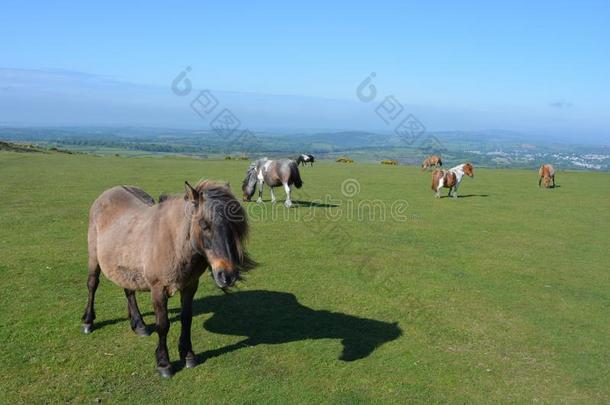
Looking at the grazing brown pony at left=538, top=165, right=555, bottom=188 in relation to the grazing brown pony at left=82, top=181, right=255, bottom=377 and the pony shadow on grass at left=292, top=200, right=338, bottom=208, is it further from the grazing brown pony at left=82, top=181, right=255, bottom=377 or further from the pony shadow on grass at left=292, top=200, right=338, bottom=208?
the grazing brown pony at left=82, top=181, right=255, bottom=377

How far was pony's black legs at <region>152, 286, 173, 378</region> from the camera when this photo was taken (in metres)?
5.82

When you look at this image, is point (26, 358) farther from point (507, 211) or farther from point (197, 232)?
point (507, 211)

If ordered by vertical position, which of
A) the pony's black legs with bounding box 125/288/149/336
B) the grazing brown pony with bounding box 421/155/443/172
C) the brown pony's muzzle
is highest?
the brown pony's muzzle

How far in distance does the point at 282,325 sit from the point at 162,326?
7.70ft

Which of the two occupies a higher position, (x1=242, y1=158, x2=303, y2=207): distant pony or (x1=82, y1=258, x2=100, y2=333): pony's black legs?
(x1=242, y1=158, x2=303, y2=207): distant pony

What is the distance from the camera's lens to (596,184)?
3409 centimetres

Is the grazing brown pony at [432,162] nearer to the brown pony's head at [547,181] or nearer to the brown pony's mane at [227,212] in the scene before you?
the brown pony's head at [547,181]

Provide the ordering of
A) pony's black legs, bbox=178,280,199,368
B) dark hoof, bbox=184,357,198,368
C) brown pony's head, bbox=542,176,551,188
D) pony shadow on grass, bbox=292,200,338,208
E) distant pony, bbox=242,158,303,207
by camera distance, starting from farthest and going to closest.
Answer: brown pony's head, bbox=542,176,551,188, pony shadow on grass, bbox=292,200,338,208, distant pony, bbox=242,158,303,207, dark hoof, bbox=184,357,198,368, pony's black legs, bbox=178,280,199,368

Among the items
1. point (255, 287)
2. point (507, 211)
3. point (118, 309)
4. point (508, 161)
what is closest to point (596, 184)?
point (507, 211)

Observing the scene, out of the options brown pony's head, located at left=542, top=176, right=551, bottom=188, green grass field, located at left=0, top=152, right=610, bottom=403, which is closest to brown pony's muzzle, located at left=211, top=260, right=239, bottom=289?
green grass field, located at left=0, top=152, right=610, bottom=403

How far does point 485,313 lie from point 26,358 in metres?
7.54

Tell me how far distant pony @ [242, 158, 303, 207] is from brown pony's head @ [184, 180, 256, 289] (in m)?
13.8

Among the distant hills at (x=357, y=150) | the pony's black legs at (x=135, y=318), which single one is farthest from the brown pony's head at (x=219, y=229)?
the distant hills at (x=357, y=150)

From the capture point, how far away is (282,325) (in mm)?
7742
